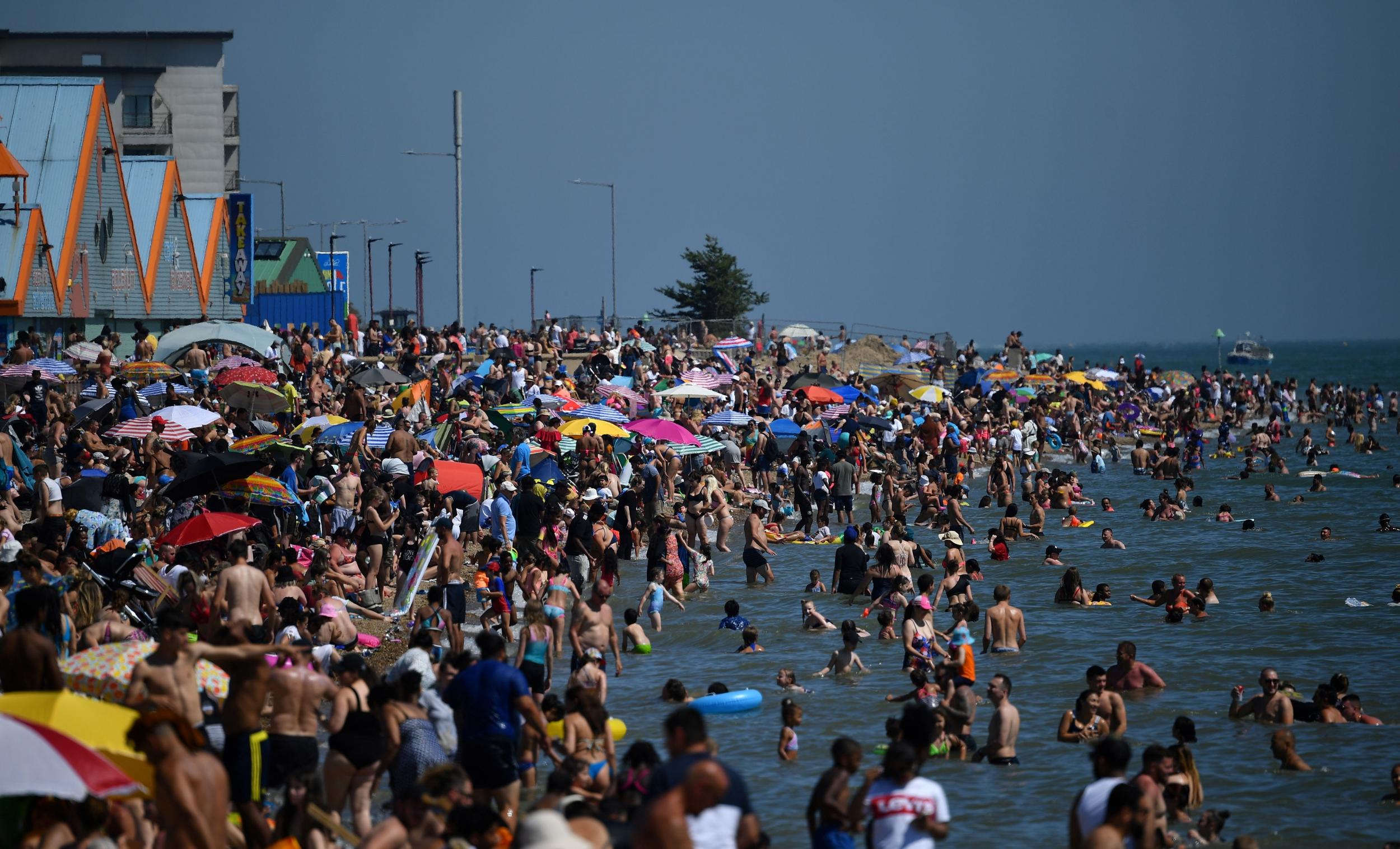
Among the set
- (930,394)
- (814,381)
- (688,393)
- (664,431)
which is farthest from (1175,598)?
(930,394)

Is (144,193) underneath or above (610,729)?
above

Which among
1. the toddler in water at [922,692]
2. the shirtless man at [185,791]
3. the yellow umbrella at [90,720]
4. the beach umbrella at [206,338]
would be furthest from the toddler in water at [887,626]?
the beach umbrella at [206,338]

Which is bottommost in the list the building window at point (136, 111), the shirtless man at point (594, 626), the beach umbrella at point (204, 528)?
the shirtless man at point (594, 626)

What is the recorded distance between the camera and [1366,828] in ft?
39.7

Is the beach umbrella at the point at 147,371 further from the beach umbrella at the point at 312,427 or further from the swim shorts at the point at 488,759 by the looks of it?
the swim shorts at the point at 488,759

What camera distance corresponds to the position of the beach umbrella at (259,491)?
668 inches

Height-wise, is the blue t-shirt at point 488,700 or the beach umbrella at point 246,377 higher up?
the beach umbrella at point 246,377

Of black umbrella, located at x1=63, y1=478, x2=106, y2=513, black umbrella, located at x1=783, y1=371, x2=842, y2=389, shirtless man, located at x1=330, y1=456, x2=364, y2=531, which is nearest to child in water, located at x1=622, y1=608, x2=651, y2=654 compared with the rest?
shirtless man, located at x1=330, y1=456, x2=364, y2=531

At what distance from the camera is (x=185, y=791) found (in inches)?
285

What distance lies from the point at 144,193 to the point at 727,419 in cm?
2007

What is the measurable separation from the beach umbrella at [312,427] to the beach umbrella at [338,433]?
102 millimetres

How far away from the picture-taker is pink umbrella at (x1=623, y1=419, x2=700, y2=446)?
26.6 metres

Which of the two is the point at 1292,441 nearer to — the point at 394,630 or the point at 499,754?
the point at 394,630

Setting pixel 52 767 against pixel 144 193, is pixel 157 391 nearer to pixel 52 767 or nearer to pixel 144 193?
pixel 52 767
